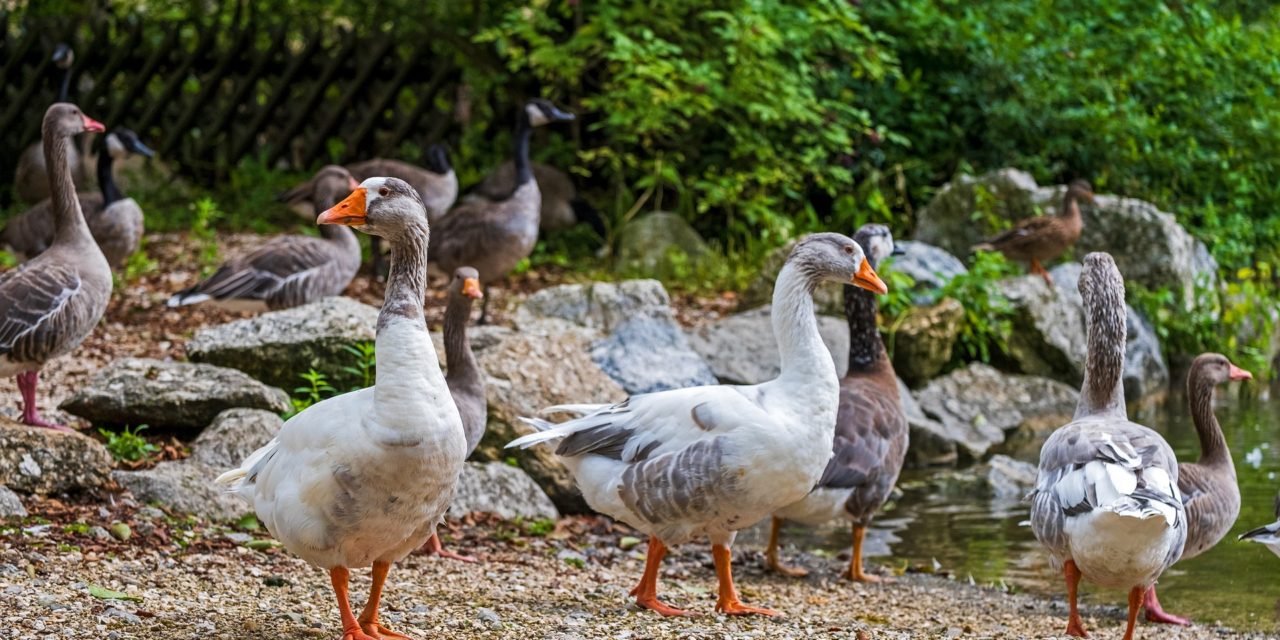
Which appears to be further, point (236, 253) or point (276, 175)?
point (276, 175)

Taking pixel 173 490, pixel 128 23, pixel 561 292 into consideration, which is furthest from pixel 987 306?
pixel 128 23

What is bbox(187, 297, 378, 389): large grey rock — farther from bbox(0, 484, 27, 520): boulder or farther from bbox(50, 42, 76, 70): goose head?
bbox(50, 42, 76, 70): goose head

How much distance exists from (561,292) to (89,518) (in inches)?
206

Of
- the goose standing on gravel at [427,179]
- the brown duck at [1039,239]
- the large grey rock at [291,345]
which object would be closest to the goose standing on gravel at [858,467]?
the large grey rock at [291,345]

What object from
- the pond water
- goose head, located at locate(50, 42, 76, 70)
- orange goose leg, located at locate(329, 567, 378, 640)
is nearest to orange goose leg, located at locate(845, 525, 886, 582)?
the pond water

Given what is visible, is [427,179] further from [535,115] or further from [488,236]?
[488,236]

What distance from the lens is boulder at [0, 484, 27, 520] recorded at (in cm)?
589

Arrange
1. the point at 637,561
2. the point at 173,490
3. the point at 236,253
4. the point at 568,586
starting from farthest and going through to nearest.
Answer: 1. the point at 236,253
2. the point at 637,561
3. the point at 173,490
4. the point at 568,586

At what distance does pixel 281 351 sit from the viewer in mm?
7973

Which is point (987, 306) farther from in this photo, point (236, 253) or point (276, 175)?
point (276, 175)

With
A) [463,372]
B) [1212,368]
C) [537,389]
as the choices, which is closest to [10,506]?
[463,372]

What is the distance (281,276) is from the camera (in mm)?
9586

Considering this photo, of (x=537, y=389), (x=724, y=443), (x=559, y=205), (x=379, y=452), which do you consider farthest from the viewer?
(x=559, y=205)

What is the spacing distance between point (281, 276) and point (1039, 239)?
6631mm
